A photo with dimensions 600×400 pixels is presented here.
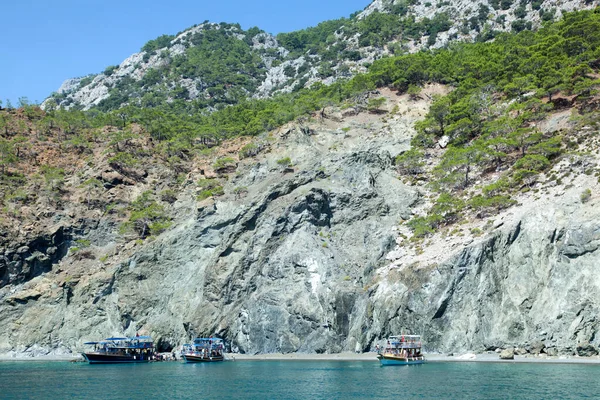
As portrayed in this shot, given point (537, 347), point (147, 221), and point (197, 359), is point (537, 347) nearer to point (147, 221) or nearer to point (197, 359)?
point (197, 359)

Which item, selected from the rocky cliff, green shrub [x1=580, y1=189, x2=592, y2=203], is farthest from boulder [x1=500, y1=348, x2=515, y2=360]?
green shrub [x1=580, y1=189, x2=592, y2=203]

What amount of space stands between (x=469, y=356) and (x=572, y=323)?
→ 35.3 feet

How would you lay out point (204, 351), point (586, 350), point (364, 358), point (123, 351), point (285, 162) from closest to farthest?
1. point (586, 350)
2. point (364, 358)
3. point (204, 351)
4. point (123, 351)
5. point (285, 162)

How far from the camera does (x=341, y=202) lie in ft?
295

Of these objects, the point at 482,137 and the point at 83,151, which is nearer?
the point at 482,137

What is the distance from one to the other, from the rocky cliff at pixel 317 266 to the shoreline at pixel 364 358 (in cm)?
130

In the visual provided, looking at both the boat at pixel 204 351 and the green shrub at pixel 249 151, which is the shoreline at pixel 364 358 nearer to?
the boat at pixel 204 351

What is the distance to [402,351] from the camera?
213 feet

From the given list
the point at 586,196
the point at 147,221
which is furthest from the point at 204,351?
the point at 586,196

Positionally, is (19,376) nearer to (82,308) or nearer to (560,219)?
(82,308)

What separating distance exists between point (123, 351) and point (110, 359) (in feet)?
6.56

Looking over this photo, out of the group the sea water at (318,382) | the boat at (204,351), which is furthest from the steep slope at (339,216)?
the sea water at (318,382)

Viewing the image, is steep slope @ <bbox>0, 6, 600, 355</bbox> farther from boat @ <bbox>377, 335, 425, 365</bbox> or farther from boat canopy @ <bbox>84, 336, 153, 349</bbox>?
boat canopy @ <bbox>84, 336, 153, 349</bbox>

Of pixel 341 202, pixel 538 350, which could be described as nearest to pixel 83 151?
pixel 341 202
